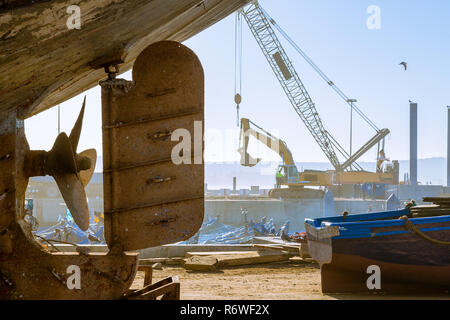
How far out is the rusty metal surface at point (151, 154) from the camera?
18.4ft

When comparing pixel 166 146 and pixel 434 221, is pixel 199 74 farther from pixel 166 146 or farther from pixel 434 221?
pixel 434 221

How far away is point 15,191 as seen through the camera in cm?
533

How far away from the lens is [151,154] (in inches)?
224

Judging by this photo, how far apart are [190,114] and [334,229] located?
9.78 ft

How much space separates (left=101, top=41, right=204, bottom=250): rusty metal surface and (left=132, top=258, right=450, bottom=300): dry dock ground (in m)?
1.84

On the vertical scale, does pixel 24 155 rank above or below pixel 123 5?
below

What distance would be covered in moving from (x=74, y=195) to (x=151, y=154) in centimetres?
140

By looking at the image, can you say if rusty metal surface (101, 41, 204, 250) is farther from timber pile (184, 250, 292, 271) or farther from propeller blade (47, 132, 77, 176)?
timber pile (184, 250, 292, 271)

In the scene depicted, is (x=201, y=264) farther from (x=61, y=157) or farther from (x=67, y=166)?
(x=61, y=157)

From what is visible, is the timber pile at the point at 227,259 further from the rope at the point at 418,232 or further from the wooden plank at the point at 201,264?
the rope at the point at 418,232

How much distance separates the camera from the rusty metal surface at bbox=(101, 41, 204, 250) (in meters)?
5.59

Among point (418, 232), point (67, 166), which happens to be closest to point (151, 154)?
point (67, 166)

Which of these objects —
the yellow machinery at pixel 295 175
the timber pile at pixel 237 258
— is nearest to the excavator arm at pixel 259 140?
the yellow machinery at pixel 295 175
